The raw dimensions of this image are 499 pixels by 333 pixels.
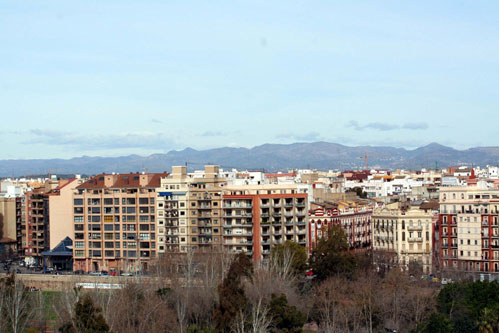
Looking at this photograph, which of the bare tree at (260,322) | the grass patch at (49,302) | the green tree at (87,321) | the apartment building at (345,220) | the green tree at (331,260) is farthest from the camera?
the apartment building at (345,220)

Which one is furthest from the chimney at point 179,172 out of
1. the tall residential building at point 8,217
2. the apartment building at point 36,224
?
the tall residential building at point 8,217

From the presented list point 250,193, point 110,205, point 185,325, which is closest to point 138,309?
point 185,325

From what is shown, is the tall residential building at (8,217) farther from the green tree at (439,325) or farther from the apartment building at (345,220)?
the green tree at (439,325)

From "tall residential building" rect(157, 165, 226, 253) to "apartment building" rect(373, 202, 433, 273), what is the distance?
16369 mm

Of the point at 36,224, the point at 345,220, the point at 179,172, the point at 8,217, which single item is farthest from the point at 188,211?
the point at 8,217

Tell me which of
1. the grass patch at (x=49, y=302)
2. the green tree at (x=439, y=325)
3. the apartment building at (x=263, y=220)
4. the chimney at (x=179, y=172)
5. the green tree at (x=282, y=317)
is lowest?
the grass patch at (x=49, y=302)

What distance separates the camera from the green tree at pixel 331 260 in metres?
68.9

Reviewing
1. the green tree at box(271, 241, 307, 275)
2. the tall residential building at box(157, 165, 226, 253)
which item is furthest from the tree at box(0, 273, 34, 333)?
the tall residential building at box(157, 165, 226, 253)

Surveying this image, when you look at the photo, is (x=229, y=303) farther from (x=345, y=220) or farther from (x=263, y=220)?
(x=345, y=220)

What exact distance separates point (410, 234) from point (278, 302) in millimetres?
34081

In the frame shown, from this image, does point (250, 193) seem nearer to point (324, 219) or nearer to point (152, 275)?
point (324, 219)

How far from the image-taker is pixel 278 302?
5072 cm

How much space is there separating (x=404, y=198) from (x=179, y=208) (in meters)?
28.6

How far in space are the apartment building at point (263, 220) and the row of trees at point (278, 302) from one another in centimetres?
1078
